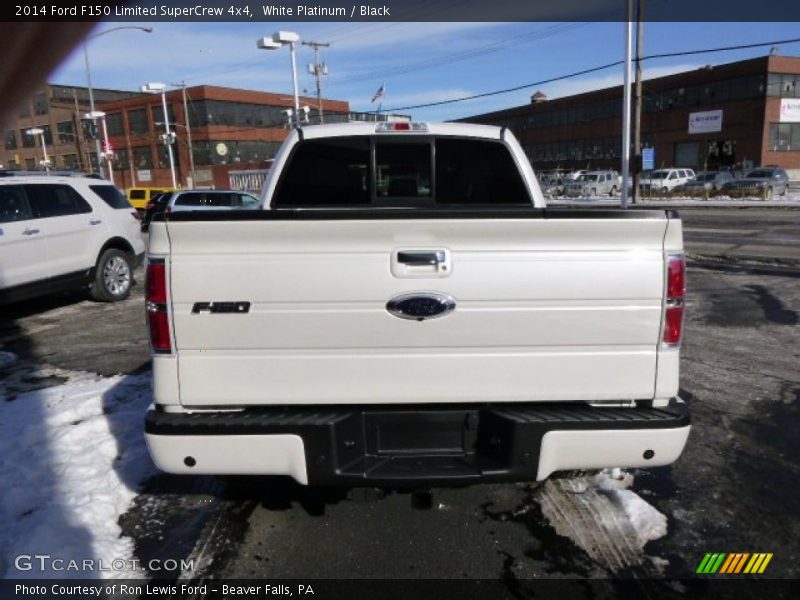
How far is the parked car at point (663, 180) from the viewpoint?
41.5 m

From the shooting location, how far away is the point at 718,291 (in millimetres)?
9297

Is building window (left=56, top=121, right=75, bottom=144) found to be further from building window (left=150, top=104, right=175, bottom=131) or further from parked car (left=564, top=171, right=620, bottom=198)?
parked car (left=564, top=171, right=620, bottom=198)

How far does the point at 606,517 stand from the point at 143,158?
82.4 m

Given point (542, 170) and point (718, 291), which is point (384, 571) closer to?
point (718, 291)

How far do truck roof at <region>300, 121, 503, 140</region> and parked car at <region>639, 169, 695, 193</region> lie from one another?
131 feet

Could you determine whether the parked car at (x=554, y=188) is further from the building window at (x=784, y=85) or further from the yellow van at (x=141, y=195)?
the yellow van at (x=141, y=195)

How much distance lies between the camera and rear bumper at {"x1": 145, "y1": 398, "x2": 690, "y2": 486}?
259 cm

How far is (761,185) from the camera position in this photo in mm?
33875

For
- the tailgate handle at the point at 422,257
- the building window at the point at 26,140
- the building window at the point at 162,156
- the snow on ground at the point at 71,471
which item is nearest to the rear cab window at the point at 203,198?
the snow on ground at the point at 71,471

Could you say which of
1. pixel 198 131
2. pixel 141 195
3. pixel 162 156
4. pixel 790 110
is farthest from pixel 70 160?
pixel 790 110

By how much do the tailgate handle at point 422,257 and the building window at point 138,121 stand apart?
82042mm

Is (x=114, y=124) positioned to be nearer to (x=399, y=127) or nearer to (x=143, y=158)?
(x=143, y=158)

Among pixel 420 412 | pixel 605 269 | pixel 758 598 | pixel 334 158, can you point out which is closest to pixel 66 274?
pixel 334 158

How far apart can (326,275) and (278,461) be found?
0.83 metres
